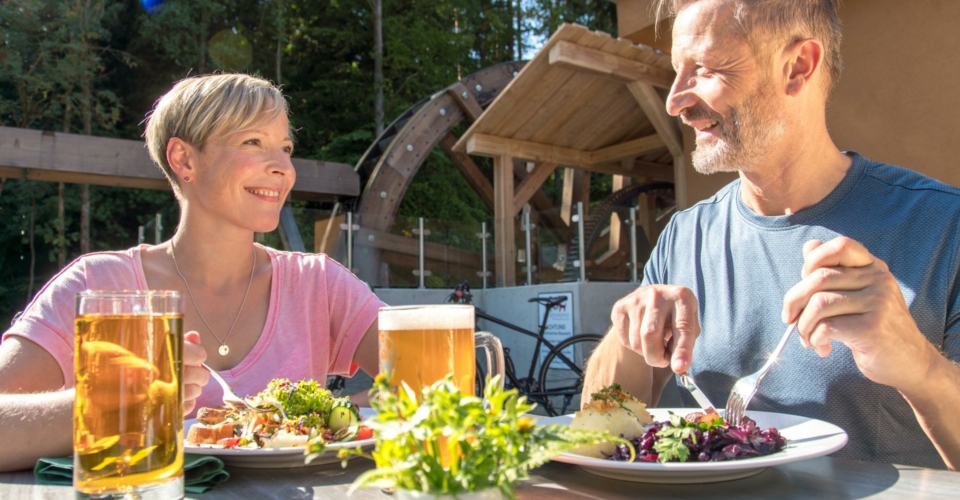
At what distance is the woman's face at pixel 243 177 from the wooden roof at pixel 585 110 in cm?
569

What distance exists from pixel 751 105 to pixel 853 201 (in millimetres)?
335

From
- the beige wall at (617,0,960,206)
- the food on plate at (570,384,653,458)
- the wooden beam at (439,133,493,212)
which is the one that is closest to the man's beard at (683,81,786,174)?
the food on plate at (570,384,653,458)

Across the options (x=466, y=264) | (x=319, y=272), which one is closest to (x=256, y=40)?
(x=466, y=264)

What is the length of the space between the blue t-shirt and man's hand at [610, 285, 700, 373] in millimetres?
517

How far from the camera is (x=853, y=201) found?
1829 mm

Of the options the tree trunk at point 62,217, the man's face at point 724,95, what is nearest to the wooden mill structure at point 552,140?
the man's face at point 724,95

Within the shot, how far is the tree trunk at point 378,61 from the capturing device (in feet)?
68.0

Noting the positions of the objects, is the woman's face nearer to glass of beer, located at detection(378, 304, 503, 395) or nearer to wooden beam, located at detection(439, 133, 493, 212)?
glass of beer, located at detection(378, 304, 503, 395)

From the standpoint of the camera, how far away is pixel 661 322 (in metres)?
1.35

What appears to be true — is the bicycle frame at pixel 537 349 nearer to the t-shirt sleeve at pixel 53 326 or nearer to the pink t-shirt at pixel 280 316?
the pink t-shirt at pixel 280 316

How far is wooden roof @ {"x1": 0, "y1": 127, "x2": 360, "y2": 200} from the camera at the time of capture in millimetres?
8133

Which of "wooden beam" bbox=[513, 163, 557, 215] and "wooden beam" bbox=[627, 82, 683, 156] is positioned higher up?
"wooden beam" bbox=[627, 82, 683, 156]

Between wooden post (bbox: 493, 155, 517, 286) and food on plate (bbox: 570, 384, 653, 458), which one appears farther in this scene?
wooden post (bbox: 493, 155, 517, 286)

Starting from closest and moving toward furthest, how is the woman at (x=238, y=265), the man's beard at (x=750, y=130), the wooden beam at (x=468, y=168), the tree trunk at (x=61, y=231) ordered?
Result: the man's beard at (x=750, y=130) → the woman at (x=238, y=265) → the wooden beam at (x=468, y=168) → the tree trunk at (x=61, y=231)
